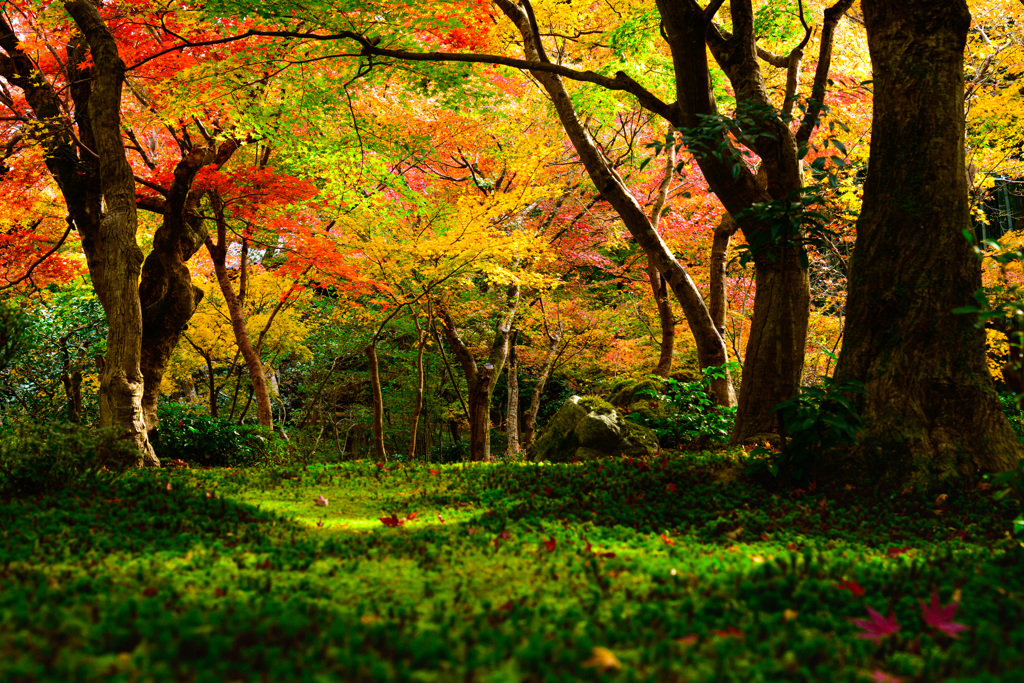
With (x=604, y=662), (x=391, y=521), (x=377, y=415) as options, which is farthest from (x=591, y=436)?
(x=604, y=662)

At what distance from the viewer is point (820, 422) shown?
165 inches

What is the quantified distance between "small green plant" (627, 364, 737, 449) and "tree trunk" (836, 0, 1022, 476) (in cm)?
331

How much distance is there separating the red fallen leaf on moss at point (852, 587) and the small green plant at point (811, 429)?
1522mm

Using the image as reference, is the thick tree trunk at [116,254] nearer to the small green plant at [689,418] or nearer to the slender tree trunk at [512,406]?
the small green plant at [689,418]

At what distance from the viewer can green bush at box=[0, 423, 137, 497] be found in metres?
4.48

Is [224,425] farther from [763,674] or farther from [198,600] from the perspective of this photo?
[763,674]

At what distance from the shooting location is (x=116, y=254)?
6.73m

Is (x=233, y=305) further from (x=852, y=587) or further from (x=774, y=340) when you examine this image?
(x=852, y=587)

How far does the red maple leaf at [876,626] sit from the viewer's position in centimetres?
218

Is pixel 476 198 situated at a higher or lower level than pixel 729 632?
higher

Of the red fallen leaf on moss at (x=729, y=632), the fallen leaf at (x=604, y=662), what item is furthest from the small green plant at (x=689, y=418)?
the fallen leaf at (x=604, y=662)

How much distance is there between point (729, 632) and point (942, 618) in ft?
2.43

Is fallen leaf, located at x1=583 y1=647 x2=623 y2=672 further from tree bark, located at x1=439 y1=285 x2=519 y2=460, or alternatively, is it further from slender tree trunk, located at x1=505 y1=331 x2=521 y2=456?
slender tree trunk, located at x1=505 y1=331 x2=521 y2=456

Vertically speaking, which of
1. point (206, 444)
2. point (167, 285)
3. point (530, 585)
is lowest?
point (206, 444)
